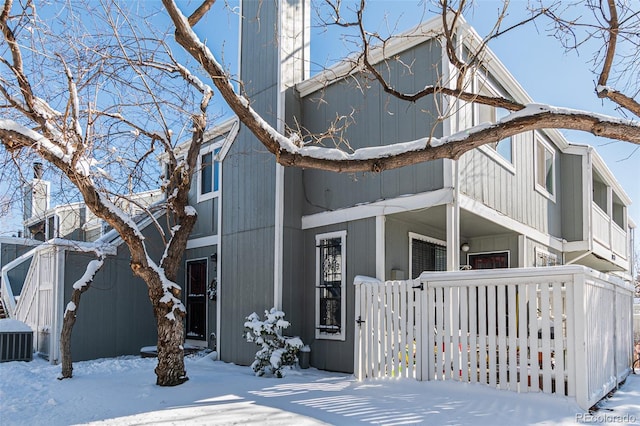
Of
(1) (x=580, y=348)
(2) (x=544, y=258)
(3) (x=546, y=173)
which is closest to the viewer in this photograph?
(1) (x=580, y=348)

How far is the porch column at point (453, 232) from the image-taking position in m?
7.12

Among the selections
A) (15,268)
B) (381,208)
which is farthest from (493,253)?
(15,268)

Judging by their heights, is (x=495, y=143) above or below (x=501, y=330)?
above

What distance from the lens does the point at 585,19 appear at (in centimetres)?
563

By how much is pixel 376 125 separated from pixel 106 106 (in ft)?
13.7

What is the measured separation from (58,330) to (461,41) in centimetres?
870

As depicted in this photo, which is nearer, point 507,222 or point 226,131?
point 507,222

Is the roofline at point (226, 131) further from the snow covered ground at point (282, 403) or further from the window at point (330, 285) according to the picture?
the snow covered ground at point (282, 403)

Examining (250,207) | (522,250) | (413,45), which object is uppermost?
(413,45)

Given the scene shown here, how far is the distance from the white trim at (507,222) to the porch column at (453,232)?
28cm

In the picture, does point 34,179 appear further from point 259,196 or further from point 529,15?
point 529,15

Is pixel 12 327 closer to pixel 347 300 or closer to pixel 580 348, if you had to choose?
pixel 347 300

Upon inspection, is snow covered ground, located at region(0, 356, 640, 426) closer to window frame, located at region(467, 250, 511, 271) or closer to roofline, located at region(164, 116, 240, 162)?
window frame, located at region(467, 250, 511, 271)

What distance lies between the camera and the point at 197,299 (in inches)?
463
